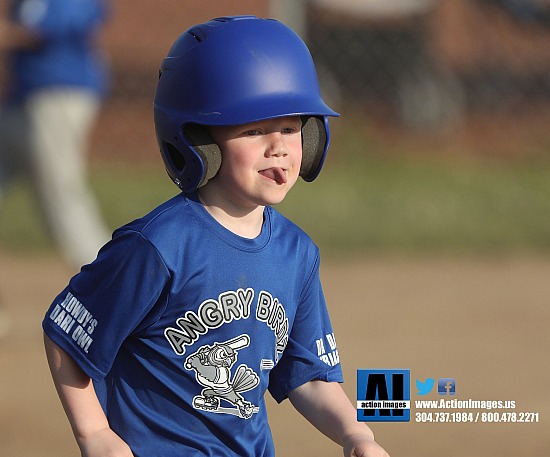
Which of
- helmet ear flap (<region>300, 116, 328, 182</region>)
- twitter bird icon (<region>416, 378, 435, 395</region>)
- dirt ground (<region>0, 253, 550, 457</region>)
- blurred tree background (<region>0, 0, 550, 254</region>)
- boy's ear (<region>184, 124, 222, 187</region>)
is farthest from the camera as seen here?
blurred tree background (<region>0, 0, 550, 254</region>)

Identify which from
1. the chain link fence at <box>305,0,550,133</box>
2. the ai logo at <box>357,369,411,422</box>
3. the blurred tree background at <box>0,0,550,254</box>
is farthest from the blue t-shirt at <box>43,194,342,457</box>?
the chain link fence at <box>305,0,550,133</box>

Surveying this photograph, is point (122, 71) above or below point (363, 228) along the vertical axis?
above

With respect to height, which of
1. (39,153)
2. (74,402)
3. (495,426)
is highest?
(39,153)

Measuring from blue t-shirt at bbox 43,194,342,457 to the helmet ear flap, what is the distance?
161 mm

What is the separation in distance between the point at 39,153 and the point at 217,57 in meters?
4.86

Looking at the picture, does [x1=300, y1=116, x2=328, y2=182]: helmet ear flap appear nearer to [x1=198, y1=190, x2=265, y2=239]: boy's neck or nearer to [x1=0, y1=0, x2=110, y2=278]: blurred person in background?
[x1=198, y1=190, x2=265, y2=239]: boy's neck

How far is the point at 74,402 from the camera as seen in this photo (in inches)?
102

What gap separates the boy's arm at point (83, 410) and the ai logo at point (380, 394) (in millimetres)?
1295

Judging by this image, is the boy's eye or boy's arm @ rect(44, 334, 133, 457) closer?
boy's arm @ rect(44, 334, 133, 457)

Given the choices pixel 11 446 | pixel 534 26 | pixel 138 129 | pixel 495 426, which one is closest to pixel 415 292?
pixel 495 426

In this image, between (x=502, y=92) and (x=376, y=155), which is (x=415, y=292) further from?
(x=502, y=92)

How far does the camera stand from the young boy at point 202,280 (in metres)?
2.58

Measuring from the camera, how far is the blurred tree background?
1048 cm

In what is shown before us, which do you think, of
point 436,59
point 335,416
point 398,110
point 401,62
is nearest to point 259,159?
point 335,416
